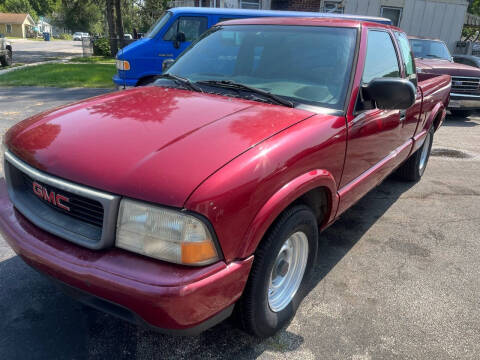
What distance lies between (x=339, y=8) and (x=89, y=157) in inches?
631

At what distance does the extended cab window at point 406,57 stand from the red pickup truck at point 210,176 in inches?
32.8

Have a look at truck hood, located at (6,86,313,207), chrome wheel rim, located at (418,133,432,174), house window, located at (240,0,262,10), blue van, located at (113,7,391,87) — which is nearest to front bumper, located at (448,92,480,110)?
blue van, located at (113,7,391,87)

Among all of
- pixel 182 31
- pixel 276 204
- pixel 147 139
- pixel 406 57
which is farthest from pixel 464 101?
pixel 147 139

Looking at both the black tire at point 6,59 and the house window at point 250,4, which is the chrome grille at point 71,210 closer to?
the house window at point 250,4

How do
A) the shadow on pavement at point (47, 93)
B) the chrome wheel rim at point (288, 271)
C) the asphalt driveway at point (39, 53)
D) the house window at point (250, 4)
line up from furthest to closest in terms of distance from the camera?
1. the asphalt driveway at point (39, 53)
2. the house window at point (250, 4)
3. the shadow on pavement at point (47, 93)
4. the chrome wheel rim at point (288, 271)

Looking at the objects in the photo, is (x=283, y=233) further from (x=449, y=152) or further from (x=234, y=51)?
(x=449, y=152)

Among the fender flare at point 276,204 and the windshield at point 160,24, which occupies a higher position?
the windshield at point 160,24

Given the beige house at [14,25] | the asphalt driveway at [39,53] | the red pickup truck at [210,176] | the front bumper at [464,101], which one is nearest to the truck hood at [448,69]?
the front bumper at [464,101]

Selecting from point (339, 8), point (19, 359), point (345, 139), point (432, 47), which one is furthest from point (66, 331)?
point (339, 8)

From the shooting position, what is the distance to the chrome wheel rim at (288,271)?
2.37m

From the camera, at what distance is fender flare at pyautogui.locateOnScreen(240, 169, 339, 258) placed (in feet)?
5.99

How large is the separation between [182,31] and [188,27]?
160 millimetres

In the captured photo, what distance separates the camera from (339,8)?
15.6m

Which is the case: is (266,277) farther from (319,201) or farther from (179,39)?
(179,39)
